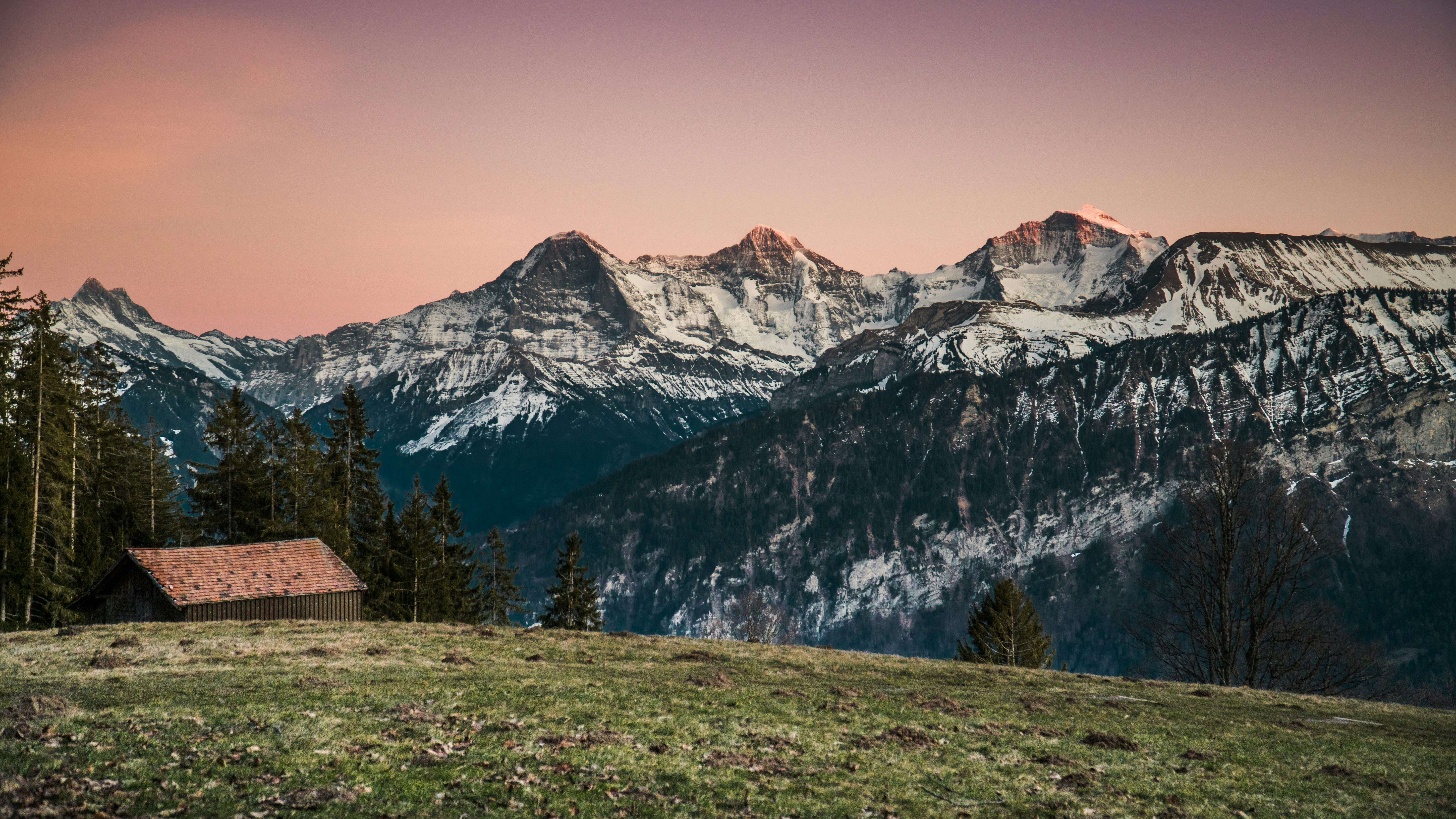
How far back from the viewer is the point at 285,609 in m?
55.4

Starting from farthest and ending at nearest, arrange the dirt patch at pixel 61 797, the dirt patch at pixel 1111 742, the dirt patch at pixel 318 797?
the dirt patch at pixel 1111 742 → the dirt patch at pixel 318 797 → the dirt patch at pixel 61 797

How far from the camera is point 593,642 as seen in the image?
147 feet

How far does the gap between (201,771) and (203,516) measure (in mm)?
68784

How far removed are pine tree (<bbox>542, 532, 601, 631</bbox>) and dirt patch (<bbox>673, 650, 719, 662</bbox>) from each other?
44613 millimetres

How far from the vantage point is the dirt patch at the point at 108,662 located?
32.2 m

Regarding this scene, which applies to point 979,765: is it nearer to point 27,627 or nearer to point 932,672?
point 932,672

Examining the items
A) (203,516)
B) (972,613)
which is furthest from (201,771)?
(972,613)

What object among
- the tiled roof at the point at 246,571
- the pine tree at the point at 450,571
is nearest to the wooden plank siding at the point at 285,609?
the tiled roof at the point at 246,571

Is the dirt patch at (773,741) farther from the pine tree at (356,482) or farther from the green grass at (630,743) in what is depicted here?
the pine tree at (356,482)

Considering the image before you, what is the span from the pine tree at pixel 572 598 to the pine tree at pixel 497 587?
7.36 meters

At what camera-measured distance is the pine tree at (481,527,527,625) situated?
94.9 metres

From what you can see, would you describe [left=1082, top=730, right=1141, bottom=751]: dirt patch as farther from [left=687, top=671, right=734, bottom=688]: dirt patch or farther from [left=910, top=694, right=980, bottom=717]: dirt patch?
[left=687, top=671, right=734, bottom=688]: dirt patch

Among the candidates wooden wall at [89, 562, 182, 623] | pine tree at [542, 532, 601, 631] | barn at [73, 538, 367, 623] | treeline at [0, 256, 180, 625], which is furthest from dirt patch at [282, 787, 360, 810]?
pine tree at [542, 532, 601, 631]

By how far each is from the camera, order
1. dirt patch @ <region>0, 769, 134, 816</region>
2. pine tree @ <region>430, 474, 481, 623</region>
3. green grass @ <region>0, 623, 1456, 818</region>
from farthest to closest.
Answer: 1. pine tree @ <region>430, 474, 481, 623</region>
2. green grass @ <region>0, 623, 1456, 818</region>
3. dirt patch @ <region>0, 769, 134, 816</region>
